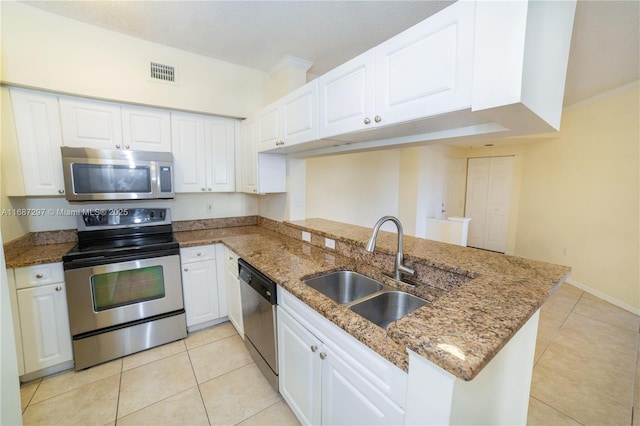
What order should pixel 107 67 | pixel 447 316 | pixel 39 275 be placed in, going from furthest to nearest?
pixel 107 67 < pixel 39 275 < pixel 447 316

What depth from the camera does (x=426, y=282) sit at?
1.47 metres

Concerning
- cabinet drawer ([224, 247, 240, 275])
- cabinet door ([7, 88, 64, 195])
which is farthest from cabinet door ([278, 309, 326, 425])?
cabinet door ([7, 88, 64, 195])

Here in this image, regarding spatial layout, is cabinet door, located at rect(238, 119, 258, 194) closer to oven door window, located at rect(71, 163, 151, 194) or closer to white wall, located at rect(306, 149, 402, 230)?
oven door window, located at rect(71, 163, 151, 194)

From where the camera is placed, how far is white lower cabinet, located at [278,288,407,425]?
0.93 meters

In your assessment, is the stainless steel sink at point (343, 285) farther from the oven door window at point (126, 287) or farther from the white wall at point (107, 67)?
the white wall at point (107, 67)

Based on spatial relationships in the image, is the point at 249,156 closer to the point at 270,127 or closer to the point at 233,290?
the point at 270,127

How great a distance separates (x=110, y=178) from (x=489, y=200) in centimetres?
652

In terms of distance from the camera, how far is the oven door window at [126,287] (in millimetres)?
2035

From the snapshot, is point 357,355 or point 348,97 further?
point 348,97

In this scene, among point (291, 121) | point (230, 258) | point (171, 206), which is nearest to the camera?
point (291, 121)

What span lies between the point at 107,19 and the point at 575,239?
607cm

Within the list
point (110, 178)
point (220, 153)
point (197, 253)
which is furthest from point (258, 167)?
point (110, 178)

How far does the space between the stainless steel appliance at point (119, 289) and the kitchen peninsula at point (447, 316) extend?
289 millimetres

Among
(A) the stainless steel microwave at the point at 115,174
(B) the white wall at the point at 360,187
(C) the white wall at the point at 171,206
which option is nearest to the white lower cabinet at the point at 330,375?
(A) the stainless steel microwave at the point at 115,174
